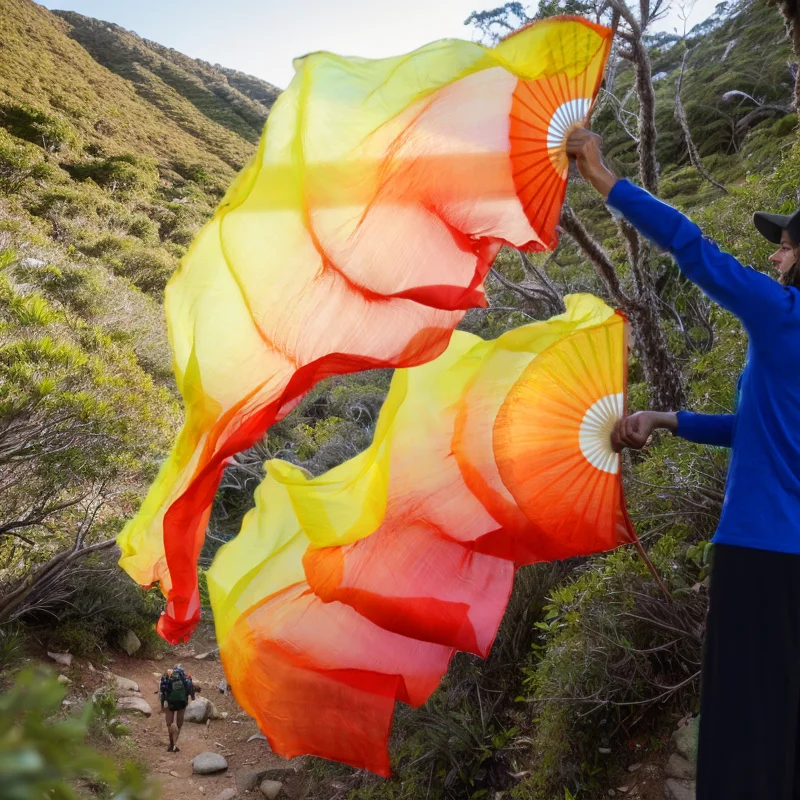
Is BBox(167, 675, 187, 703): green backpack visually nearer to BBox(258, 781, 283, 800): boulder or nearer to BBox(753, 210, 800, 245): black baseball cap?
BBox(258, 781, 283, 800): boulder

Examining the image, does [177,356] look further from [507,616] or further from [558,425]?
[507,616]

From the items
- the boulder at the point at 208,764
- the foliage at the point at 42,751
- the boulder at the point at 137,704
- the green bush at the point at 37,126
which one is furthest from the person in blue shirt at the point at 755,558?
the green bush at the point at 37,126

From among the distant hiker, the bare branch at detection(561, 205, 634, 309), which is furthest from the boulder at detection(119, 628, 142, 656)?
the bare branch at detection(561, 205, 634, 309)

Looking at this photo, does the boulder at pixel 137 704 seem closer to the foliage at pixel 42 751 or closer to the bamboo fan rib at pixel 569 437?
the bamboo fan rib at pixel 569 437

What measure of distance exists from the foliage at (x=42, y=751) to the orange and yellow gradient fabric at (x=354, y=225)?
156 cm

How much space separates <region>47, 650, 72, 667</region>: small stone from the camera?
10578mm

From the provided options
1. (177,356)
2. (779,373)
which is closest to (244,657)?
(177,356)

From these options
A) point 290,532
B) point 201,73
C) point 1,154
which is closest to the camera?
point 290,532

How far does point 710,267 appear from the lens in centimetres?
154

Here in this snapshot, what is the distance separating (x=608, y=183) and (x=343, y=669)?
1.79m

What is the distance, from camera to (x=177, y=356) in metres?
2.25

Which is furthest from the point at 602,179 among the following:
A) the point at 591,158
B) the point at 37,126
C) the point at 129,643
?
the point at 37,126

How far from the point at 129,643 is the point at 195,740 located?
9.32 feet

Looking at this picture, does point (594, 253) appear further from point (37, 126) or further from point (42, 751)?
point (37, 126)
